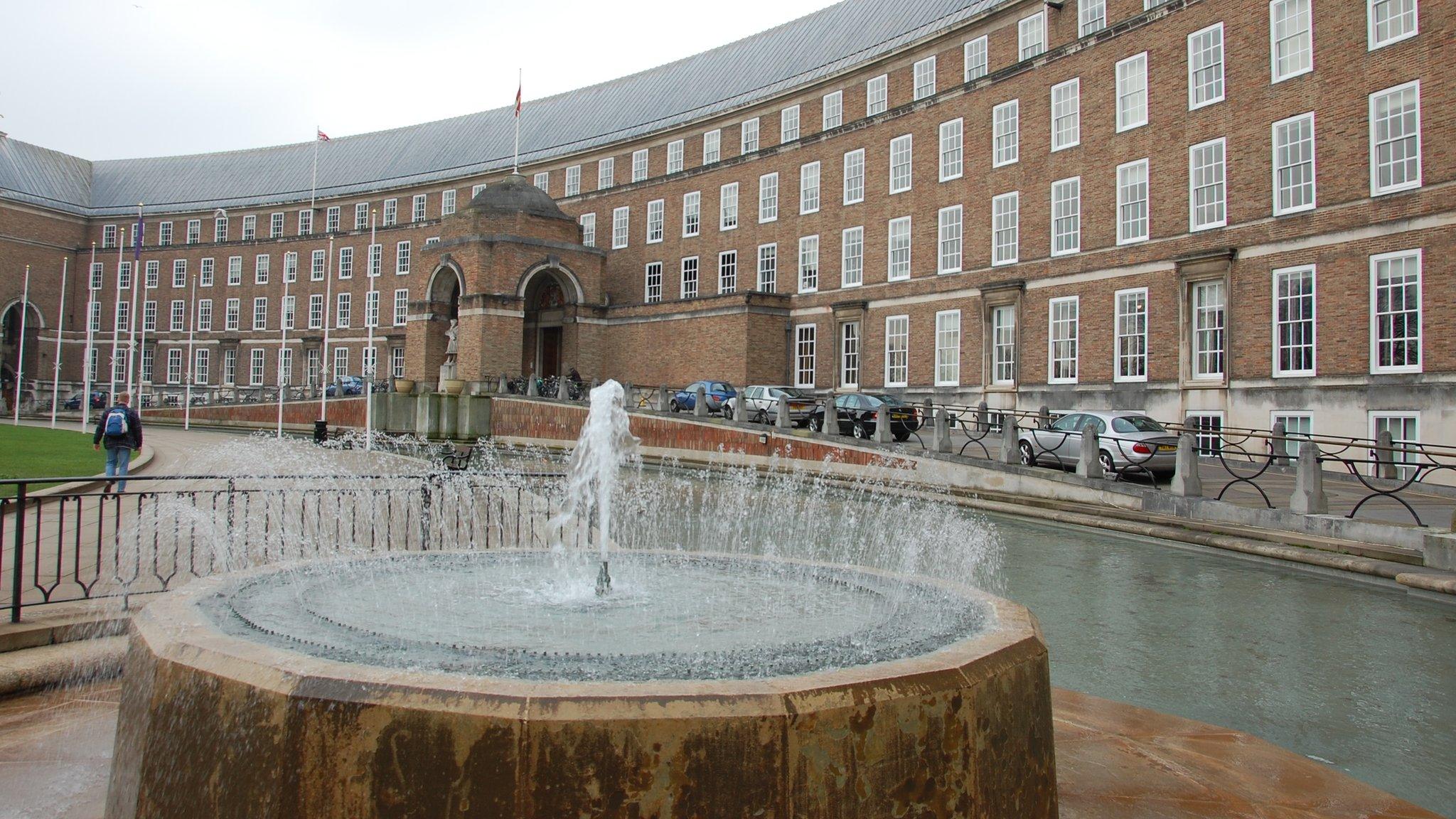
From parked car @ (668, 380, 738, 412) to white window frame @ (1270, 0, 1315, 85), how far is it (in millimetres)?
19286

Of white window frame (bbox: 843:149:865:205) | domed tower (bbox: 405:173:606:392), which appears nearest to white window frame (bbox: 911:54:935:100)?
white window frame (bbox: 843:149:865:205)

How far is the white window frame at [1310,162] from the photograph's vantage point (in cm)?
2381

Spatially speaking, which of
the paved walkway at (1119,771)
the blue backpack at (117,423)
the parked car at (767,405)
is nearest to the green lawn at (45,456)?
the blue backpack at (117,423)

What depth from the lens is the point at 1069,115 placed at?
31234 mm

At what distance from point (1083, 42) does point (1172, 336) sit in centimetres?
1029

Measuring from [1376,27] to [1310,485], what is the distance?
47.5 ft

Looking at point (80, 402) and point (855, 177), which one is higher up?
point (855, 177)

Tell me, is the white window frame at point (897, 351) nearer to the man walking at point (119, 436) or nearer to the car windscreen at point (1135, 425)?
the car windscreen at point (1135, 425)

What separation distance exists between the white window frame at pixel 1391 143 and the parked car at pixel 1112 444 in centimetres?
759

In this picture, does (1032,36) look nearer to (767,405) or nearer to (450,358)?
(767,405)

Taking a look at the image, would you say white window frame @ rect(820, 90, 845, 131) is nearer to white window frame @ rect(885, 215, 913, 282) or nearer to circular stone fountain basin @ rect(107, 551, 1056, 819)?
white window frame @ rect(885, 215, 913, 282)

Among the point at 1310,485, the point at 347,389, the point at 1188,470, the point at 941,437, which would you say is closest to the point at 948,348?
the point at 941,437

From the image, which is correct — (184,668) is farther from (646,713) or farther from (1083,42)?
(1083,42)

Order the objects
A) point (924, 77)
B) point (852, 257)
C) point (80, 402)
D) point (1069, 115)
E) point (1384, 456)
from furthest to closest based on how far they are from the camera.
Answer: point (80, 402), point (852, 257), point (924, 77), point (1069, 115), point (1384, 456)
